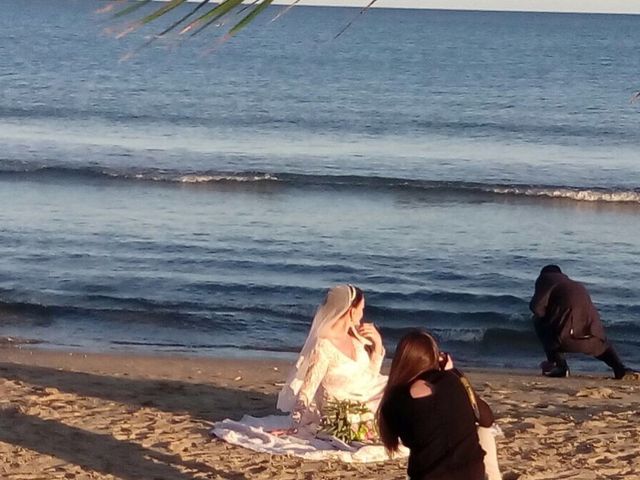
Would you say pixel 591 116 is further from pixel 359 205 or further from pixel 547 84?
pixel 359 205

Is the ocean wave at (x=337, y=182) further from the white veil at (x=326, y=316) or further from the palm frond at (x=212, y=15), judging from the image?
the palm frond at (x=212, y=15)

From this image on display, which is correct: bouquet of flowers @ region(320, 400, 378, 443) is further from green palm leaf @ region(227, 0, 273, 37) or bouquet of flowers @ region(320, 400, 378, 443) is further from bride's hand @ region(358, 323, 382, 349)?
green palm leaf @ region(227, 0, 273, 37)

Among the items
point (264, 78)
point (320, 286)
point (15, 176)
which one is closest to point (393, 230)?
point (320, 286)

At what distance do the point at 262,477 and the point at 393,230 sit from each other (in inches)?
512

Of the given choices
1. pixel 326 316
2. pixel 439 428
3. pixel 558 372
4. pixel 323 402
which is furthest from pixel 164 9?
pixel 558 372

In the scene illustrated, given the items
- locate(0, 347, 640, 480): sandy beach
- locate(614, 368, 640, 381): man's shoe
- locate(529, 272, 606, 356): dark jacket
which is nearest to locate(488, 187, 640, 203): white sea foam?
locate(614, 368, 640, 381): man's shoe

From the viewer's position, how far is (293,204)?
72.1ft

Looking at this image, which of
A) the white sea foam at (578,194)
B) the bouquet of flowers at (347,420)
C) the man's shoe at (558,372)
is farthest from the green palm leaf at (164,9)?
the white sea foam at (578,194)

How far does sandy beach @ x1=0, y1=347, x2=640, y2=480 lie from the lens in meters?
6.70

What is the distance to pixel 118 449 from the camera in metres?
7.04

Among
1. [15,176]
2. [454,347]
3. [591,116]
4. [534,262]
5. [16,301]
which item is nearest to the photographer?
[454,347]

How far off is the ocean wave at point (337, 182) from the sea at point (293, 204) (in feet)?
0.30

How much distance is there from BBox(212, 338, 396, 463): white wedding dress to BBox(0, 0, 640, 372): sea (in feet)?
8.52

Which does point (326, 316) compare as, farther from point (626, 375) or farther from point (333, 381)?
→ point (626, 375)
